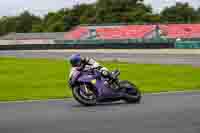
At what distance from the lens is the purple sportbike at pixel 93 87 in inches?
471

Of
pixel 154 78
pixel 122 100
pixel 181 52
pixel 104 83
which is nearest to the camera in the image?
pixel 104 83

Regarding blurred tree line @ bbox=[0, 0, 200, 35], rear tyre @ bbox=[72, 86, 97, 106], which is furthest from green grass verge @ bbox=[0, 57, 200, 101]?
blurred tree line @ bbox=[0, 0, 200, 35]

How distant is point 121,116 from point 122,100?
10.6ft

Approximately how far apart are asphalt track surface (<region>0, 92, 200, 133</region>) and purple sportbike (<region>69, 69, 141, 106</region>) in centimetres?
22

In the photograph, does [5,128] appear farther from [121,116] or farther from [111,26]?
[111,26]

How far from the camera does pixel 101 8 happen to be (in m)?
112

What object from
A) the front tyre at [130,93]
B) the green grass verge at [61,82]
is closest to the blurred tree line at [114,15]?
the green grass verge at [61,82]

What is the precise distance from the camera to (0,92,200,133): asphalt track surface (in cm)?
831

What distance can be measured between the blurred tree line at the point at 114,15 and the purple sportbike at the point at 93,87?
295ft

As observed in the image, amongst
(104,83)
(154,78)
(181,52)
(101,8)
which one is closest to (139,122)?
(104,83)

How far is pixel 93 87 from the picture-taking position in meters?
12.1

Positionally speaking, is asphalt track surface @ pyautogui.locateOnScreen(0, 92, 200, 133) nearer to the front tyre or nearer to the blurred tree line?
the front tyre

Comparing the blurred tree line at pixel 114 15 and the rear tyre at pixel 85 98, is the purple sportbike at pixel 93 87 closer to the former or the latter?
the rear tyre at pixel 85 98

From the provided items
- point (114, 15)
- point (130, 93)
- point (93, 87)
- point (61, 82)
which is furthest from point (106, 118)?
point (114, 15)
